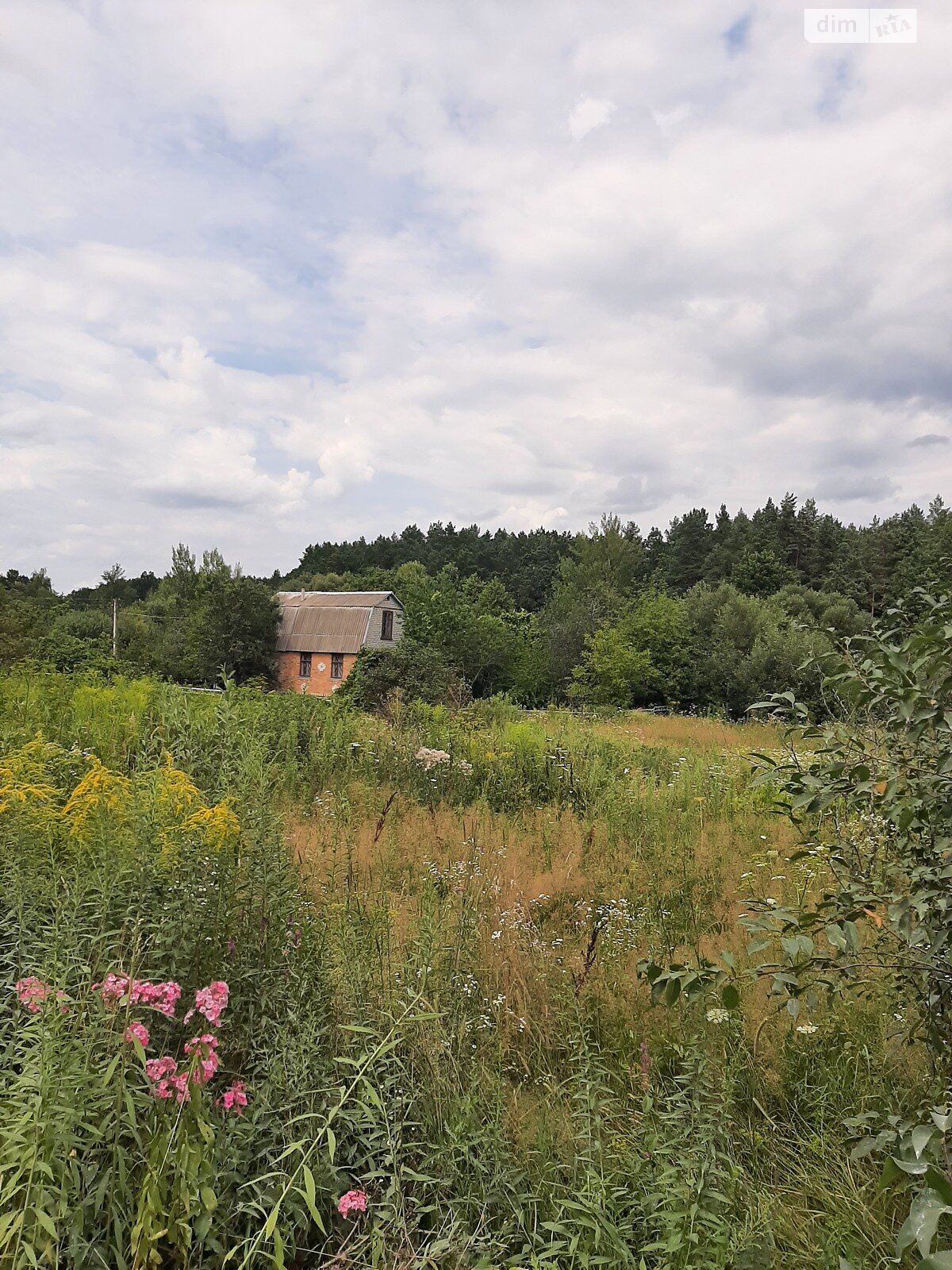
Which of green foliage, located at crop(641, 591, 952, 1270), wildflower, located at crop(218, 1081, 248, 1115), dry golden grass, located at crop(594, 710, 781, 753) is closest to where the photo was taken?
green foliage, located at crop(641, 591, 952, 1270)

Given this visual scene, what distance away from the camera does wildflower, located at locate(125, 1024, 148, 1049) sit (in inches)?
76.6

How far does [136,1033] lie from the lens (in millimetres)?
2002

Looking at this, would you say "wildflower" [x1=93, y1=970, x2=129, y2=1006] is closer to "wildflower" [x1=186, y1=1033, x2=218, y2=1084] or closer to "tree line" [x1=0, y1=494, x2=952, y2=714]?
"wildflower" [x1=186, y1=1033, x2=218, y2=1084]

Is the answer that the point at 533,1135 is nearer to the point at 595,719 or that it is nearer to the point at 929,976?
the point at 929,976

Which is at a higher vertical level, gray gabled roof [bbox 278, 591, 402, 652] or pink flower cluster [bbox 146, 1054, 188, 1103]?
gray gabled roof [bbox 278, 591, 402, 652]

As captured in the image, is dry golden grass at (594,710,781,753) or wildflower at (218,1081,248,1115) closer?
wildflower at (218,1081,248,1115)

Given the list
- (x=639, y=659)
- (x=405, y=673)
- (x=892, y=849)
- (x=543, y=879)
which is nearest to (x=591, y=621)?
(x=639, y=659)

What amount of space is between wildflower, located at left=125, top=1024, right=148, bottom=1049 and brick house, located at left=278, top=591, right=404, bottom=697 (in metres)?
35.0

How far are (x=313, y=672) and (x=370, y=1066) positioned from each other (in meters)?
37.2

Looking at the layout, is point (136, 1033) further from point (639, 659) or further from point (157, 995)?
point (639, 659)

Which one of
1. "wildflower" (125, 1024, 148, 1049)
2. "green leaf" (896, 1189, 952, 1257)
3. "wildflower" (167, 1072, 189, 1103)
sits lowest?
"wildflower" (167, 1072, 189, 1103)

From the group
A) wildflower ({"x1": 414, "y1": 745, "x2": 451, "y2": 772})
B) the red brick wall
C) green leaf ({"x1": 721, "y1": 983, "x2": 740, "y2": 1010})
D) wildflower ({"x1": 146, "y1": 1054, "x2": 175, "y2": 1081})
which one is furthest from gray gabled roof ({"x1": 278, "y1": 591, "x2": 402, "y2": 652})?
green leaf ({"x1": 721, "y1": 983, "x2": 740, "y2": 1010})

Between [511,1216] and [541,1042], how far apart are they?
3.33 feet

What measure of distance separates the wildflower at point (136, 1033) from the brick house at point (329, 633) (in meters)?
35.0
